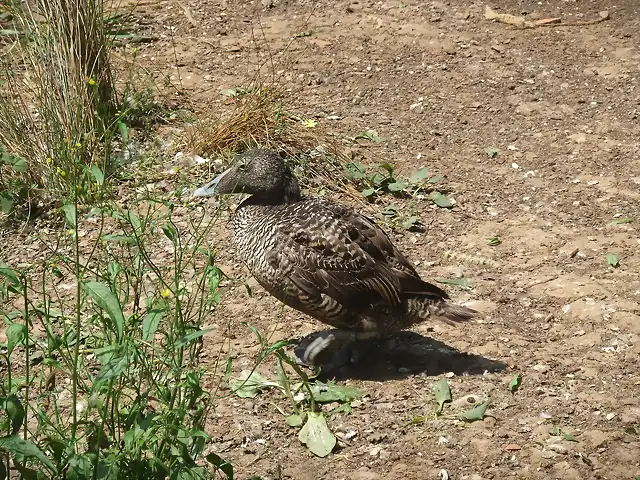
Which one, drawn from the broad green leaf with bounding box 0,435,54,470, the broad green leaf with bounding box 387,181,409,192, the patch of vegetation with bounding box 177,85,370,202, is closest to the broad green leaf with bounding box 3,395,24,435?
the broad green leaf with bounding box 0,435,54,470

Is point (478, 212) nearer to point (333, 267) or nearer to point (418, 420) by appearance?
point (333, 267)

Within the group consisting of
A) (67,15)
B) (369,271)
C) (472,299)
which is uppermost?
(67,15)

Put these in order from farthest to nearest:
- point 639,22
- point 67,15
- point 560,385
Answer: point 639,22
point 67,15
point 560,385

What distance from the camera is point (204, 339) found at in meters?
5.32

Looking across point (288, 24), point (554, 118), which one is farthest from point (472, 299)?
point (288, 24)

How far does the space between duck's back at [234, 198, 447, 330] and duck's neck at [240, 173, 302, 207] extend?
164 millimetres

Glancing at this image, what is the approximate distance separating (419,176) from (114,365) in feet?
13.7

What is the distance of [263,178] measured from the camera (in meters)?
5.31

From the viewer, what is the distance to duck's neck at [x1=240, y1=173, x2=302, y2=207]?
211 inches

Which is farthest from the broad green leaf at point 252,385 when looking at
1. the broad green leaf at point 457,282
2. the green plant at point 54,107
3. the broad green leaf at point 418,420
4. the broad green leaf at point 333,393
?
the green plant at point 54,107

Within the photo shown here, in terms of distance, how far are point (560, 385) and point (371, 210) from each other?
216 cm

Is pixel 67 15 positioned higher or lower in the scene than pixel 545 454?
higher

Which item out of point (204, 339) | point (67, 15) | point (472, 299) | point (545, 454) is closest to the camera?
point (545, 454)

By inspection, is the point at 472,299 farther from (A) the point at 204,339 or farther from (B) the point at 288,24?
(B) the point at 288,24
